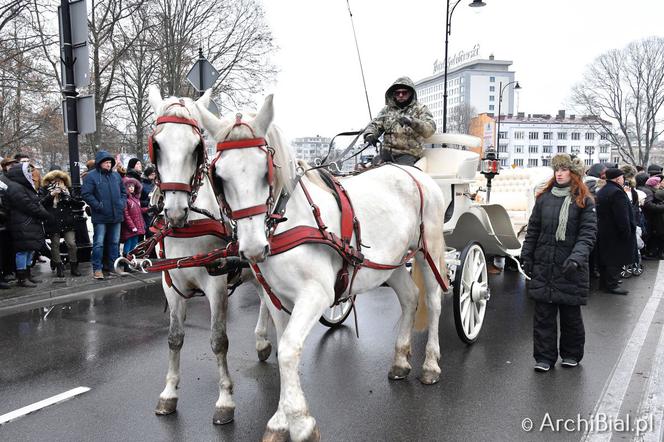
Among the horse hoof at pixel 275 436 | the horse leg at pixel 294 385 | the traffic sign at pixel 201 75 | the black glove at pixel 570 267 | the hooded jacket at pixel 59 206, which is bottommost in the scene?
the horse hoof at pixel 275 436

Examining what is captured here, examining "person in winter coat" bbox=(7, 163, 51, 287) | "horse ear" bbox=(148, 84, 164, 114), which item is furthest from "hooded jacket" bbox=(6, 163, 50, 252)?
"horse ear" bbox=(148, 84, 164, 114)

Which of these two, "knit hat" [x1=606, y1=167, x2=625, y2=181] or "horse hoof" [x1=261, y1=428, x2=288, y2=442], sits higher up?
"knit hat" [x1=606, y1=167, x2=625, y2=181]

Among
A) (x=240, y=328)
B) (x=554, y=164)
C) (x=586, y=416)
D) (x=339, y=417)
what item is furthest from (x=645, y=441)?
(x=240, y=328)

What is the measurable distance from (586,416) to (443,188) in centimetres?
260

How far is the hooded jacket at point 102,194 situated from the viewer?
27.5 feet

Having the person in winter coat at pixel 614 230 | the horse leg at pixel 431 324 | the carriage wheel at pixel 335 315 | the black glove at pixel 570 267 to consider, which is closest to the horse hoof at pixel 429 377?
the horse leg at pixel 431 324

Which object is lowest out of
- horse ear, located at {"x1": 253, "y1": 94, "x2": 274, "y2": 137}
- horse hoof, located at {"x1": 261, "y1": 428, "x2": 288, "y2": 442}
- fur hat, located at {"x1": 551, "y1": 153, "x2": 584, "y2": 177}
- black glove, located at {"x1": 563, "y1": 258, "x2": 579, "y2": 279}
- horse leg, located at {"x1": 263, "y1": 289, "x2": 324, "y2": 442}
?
horse hoof, located at {"x1": 261, "y1": 428, "x2": 288, "y2": 442}

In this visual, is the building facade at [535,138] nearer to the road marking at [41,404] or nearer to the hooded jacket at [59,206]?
the hooded jacket at [59,206]

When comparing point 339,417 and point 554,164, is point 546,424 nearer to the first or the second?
point 339,417

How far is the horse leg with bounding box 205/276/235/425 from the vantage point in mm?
3811

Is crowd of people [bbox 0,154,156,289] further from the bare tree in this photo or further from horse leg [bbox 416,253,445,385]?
the bare tree

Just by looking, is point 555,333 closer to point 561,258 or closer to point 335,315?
point 561,258

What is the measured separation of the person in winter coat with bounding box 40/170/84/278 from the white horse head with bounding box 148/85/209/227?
5.91 metres

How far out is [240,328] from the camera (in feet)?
20.4
